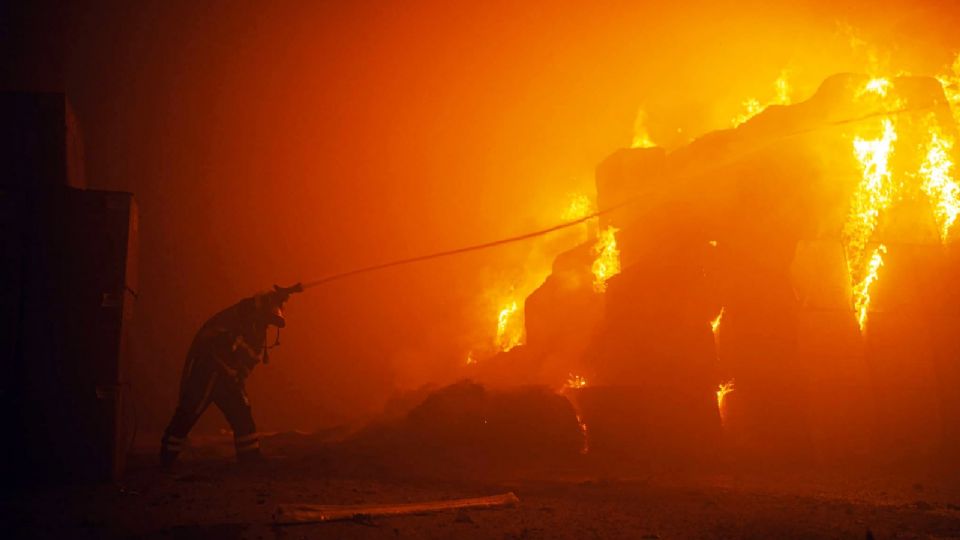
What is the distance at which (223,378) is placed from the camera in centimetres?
938

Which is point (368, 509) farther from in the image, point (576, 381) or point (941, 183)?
point (941, 183)

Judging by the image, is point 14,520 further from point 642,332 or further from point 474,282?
point 474,282

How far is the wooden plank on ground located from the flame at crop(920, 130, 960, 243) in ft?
38.9

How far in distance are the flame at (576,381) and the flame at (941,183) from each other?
8089mm

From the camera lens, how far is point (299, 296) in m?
26.7

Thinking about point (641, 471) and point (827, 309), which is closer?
point (641, 471)

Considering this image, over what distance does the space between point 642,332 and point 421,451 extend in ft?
16.0

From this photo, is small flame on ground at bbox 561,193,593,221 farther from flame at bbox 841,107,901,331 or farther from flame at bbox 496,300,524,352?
flame at bbox 841,107,901,331

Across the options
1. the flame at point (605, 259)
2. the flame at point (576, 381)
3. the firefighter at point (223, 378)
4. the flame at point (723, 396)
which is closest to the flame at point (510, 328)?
the flame at point (605, 259)

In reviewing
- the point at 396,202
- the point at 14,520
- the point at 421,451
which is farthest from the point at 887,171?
the point at 396,202

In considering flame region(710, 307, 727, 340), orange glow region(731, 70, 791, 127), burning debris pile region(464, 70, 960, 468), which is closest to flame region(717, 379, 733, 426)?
burning debris pile region(464, 70, 960, 468)

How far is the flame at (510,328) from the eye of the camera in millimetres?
23734

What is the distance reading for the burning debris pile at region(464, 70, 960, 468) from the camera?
11.6 meters

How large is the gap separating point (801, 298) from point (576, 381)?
16.3 ft
